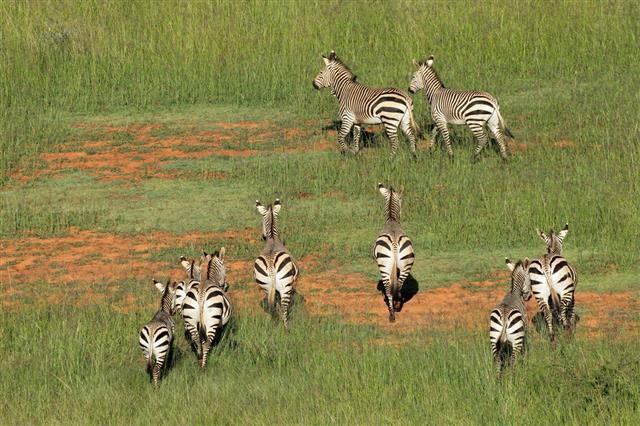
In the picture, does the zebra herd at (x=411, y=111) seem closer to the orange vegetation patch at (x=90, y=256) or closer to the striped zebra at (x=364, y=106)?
the striped zebra at (x=364, y=106)

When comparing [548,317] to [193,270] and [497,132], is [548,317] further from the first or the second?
[497,132]

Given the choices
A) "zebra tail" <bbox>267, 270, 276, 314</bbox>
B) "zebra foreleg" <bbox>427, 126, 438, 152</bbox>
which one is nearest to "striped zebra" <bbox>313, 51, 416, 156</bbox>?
"zebra foreleg" <bbox>427, 126, 438, 152</bbox>

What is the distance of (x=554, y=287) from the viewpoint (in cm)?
1400

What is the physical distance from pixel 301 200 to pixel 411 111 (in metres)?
2.23

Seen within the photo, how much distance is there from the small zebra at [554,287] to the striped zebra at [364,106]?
21.8ft

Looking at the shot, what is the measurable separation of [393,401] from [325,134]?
10.1m

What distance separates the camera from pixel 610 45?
982 inches

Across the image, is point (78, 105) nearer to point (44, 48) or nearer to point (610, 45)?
point (44, 48)

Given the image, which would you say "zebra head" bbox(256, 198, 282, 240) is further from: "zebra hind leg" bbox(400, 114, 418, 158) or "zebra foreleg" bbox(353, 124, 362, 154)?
"zebra foreleg" bbox(353, 124, 362, 154)

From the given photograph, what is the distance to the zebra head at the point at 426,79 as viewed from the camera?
2141 cm

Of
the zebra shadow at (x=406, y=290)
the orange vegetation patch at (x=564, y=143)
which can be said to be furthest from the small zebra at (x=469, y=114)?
the zebra shadow at (x=406, y=290)

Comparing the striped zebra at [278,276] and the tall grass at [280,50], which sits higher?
the tall grass at [280,50]

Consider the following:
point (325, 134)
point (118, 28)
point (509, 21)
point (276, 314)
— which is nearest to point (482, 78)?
point (509, 21)

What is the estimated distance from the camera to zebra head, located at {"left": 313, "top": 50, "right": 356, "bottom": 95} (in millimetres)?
21938
